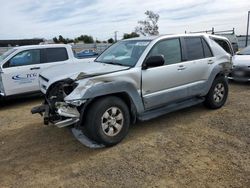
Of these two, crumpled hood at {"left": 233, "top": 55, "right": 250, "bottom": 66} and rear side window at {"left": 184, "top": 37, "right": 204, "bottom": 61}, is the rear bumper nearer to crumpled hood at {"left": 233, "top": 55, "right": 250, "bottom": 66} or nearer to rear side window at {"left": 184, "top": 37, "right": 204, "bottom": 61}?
crumpled hood at {"left": 233, "top": 55, "right": 250, "bottom": 66}

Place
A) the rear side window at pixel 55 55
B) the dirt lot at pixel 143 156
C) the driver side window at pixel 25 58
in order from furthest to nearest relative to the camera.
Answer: the rear side window at pixel 55 55 < the driver side window at pixel 25 58 < the dirt lot at pixel 143 156

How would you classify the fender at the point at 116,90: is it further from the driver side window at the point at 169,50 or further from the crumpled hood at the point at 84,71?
the driver side window at the point at 169,50

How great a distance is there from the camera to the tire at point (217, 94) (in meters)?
6.45

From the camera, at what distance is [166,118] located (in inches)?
236

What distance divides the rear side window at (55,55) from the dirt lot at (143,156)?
2.90 m

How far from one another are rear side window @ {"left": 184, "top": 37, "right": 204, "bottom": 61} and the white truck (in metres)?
3.20

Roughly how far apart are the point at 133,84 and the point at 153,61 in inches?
22.2

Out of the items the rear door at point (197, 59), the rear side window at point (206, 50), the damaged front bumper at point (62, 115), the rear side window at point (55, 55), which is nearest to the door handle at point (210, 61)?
the rear door at point (197, 59)

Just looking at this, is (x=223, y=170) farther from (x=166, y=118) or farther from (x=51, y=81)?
(x=51, y=81)

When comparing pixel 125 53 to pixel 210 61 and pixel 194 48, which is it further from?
pixel 210 61

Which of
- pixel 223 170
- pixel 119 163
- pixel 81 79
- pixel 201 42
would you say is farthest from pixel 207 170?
pixel 201 42

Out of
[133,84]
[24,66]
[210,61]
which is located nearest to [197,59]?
[210,61]

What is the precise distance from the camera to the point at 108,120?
4531 millimetres

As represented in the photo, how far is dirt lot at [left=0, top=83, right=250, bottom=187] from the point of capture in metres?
3.63
